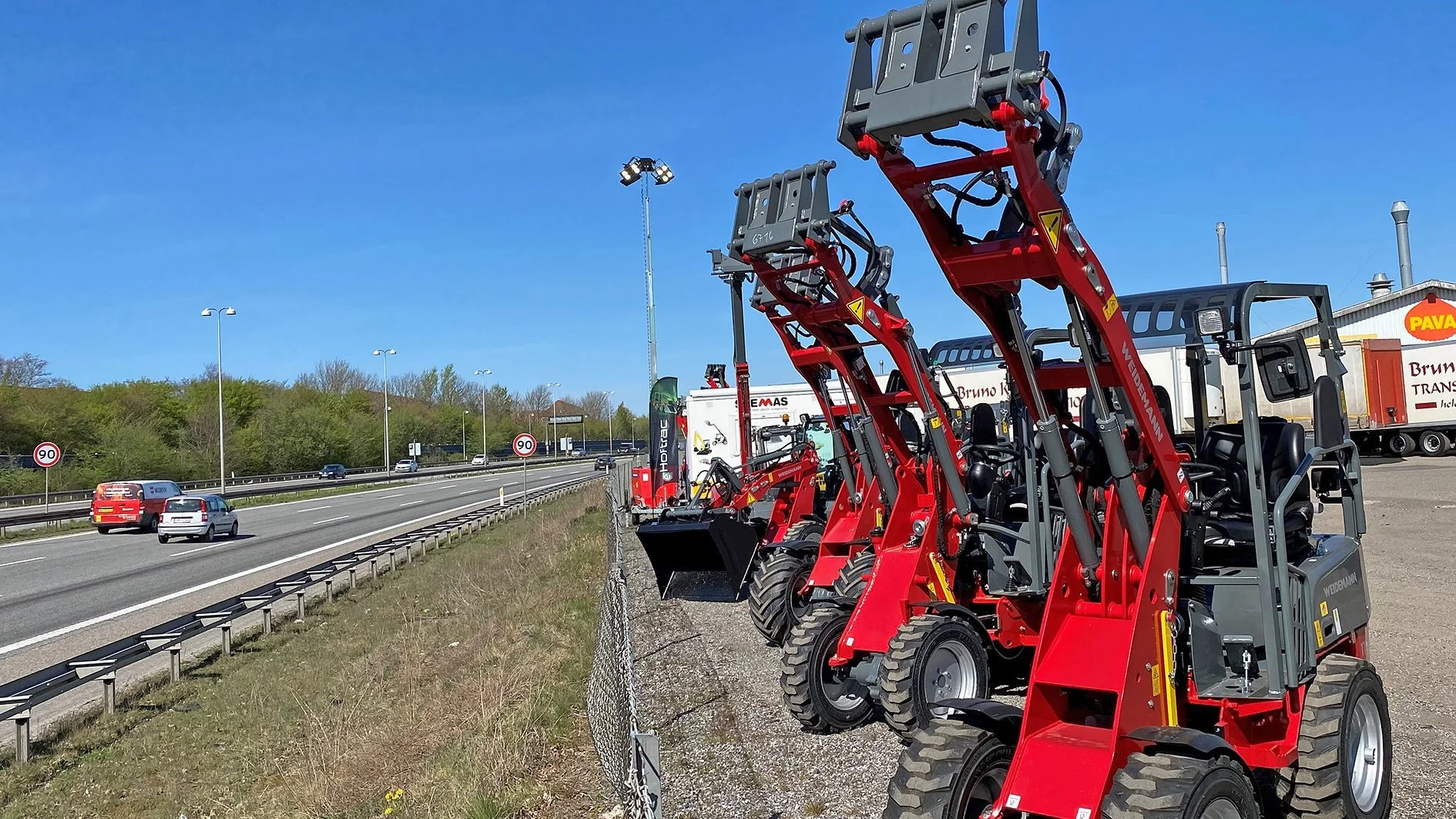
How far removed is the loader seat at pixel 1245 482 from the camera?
5703 mm

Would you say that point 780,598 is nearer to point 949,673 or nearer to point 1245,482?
point 949,673

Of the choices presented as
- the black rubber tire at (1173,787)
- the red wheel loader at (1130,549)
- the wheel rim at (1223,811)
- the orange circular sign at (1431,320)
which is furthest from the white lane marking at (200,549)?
the orange circular sign at (1431,320)

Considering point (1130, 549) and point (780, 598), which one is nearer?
point (1130, 549)

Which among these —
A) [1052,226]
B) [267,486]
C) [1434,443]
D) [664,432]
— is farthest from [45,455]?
[1434,443]

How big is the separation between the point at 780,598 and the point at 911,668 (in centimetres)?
382

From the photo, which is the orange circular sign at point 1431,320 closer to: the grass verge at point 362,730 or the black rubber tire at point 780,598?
the grass verge at point 362,730

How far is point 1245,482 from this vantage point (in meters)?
5.96

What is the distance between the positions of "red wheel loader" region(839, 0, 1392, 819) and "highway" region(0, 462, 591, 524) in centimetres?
3360

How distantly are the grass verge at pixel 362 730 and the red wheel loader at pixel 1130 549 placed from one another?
3.45m

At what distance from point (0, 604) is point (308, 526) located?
16291 millimetres

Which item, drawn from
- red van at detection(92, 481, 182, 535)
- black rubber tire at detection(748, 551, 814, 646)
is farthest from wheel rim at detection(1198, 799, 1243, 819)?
red van at detection(92, 481, 182, 535)

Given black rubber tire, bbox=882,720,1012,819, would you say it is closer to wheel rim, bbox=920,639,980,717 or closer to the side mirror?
the side mirror

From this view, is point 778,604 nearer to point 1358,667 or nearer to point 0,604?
point 1358,667

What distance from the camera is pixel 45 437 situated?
54906mm
